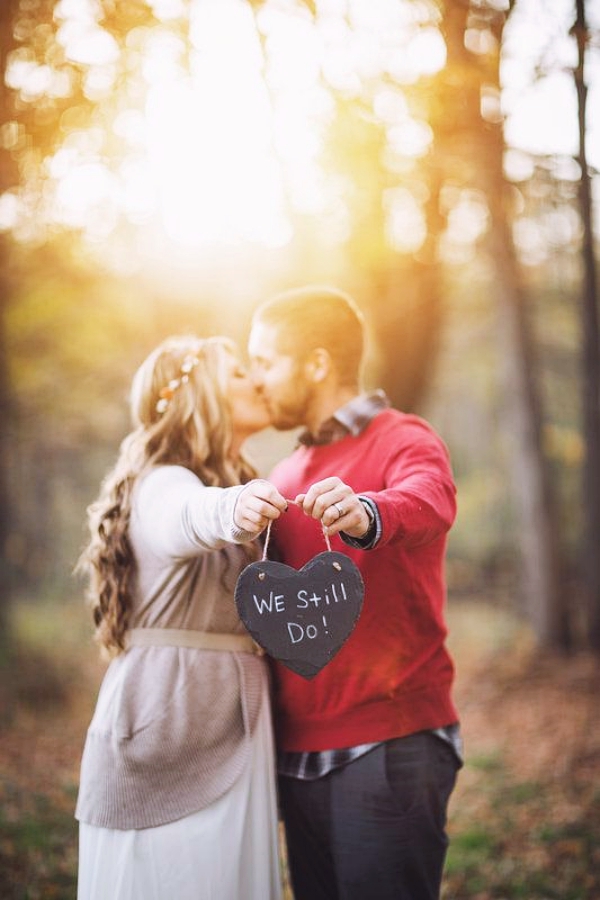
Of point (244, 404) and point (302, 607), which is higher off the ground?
point (244, 404)

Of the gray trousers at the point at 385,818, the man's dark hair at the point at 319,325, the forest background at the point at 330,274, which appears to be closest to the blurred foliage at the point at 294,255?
the forest background at the point at 330,274

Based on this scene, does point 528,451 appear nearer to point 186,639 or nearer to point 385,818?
point 385,818

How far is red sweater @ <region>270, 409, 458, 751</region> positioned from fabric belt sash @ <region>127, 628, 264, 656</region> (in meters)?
0.23

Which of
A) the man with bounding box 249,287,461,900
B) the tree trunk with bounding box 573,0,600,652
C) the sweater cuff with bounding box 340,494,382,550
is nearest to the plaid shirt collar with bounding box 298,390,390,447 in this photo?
the man with bounding box 249,287,461,900

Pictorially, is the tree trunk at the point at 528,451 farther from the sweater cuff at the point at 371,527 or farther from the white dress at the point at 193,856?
the white dress at the point at 193,856

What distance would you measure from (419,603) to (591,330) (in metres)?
4.71

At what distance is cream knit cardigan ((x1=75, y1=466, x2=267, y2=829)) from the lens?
229cm

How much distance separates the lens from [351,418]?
8.83ft

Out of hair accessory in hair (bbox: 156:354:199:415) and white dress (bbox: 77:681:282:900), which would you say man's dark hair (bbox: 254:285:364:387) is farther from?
white dress (bbox: 77:681:282:900)

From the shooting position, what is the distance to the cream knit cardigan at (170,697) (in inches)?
90.2

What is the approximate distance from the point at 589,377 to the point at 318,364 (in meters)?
4.71

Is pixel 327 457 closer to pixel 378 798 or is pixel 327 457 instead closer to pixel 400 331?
pixel 378 798

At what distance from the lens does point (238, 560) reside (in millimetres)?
2443

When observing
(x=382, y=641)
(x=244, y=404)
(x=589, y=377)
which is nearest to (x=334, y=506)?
(x=382, y=641)
